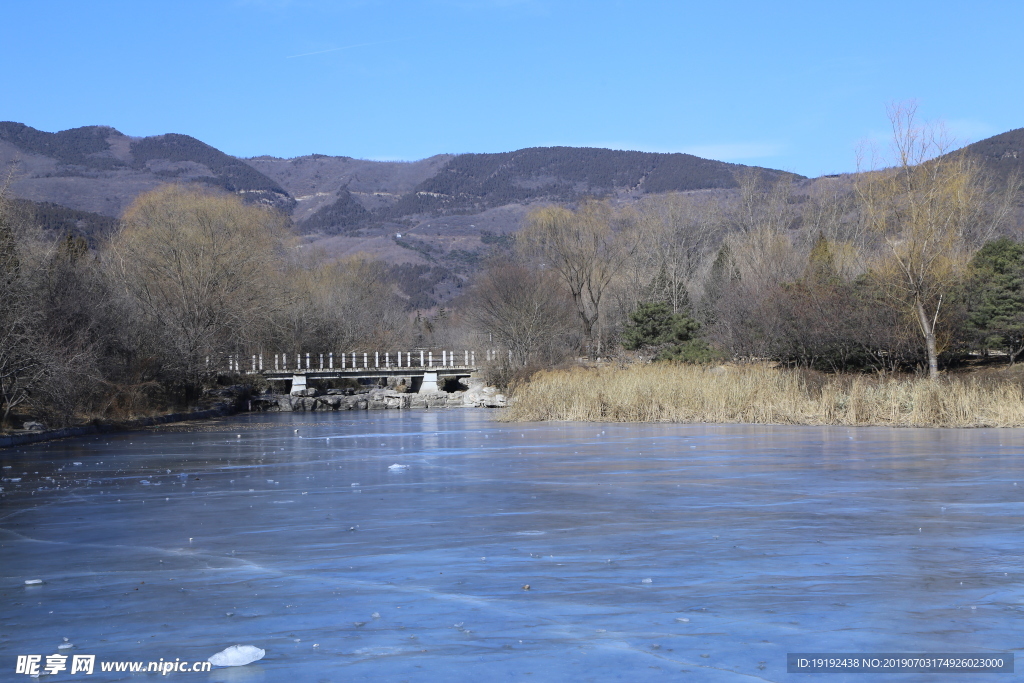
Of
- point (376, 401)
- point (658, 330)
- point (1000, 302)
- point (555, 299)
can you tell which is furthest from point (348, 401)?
point (1000, 302)

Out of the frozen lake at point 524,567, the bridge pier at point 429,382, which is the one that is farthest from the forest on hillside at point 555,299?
the frozen lake at point 524,567

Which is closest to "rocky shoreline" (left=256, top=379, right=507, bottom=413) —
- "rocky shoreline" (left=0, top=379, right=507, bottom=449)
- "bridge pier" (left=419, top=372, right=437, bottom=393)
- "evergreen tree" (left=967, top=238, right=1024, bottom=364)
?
"rocky shoreline" (left=0, top=379, right=507, bottom=449)

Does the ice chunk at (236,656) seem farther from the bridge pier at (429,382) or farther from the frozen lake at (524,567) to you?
the bridge pier at (429,382)

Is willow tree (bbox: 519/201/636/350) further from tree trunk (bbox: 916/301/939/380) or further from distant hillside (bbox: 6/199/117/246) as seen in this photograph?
distant hillside (bbox: 6/199/117/246)

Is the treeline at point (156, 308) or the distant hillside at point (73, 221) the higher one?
the distant hillside at point (73, 221)

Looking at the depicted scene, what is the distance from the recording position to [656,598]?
602 cm

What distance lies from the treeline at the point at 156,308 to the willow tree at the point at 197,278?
3.0 inches

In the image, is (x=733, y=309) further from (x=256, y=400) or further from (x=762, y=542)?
(x=762, y=542)

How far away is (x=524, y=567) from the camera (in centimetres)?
706

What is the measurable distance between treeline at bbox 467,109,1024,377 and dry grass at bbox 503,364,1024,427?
7607 millimetres

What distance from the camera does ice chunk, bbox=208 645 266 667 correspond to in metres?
4.84

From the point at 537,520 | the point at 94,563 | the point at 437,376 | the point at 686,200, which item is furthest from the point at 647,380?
the point at 686,200

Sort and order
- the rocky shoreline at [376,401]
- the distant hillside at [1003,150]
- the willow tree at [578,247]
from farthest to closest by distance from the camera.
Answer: the distant hillside at [1003,150]
the willow tree at [578,247]
the rocky shoreline at [376,401]

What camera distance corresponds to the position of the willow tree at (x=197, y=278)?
138ft
